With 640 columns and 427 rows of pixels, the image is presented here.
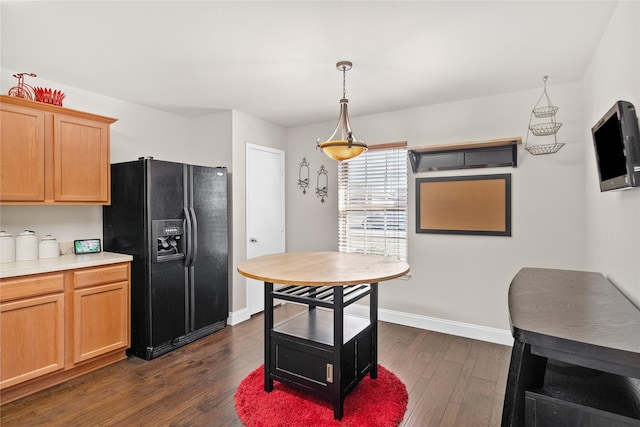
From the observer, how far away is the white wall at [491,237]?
3061 millimetres

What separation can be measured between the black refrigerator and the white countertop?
18 centimetres

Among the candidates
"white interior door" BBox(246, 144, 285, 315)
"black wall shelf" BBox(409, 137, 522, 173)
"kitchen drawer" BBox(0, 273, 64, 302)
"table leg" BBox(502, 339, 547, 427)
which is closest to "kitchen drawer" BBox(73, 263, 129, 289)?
"kitchen drawer" BBox(0, 273, 64, 302)

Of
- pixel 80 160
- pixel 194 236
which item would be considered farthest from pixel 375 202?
pixel 80 160

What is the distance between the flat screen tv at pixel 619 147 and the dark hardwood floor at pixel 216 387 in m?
1.62

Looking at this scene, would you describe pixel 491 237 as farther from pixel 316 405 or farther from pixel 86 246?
pixel 86 246

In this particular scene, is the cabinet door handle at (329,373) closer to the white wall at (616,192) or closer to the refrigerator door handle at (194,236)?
the white wall at (616,192)

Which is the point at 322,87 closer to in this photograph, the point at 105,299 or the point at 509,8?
the point at 509,8

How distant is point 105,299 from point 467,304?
3.47 m

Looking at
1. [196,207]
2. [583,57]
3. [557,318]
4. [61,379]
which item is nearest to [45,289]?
[61,379]

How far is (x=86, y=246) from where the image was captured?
317 centimetres

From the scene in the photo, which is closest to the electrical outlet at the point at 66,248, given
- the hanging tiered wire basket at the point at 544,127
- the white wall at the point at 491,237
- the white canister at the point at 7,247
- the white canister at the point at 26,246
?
the white canister at the point at 26,246

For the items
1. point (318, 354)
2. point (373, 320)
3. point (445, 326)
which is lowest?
point (445, 326)

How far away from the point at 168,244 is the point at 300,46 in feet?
7.13

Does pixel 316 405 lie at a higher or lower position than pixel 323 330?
lower
